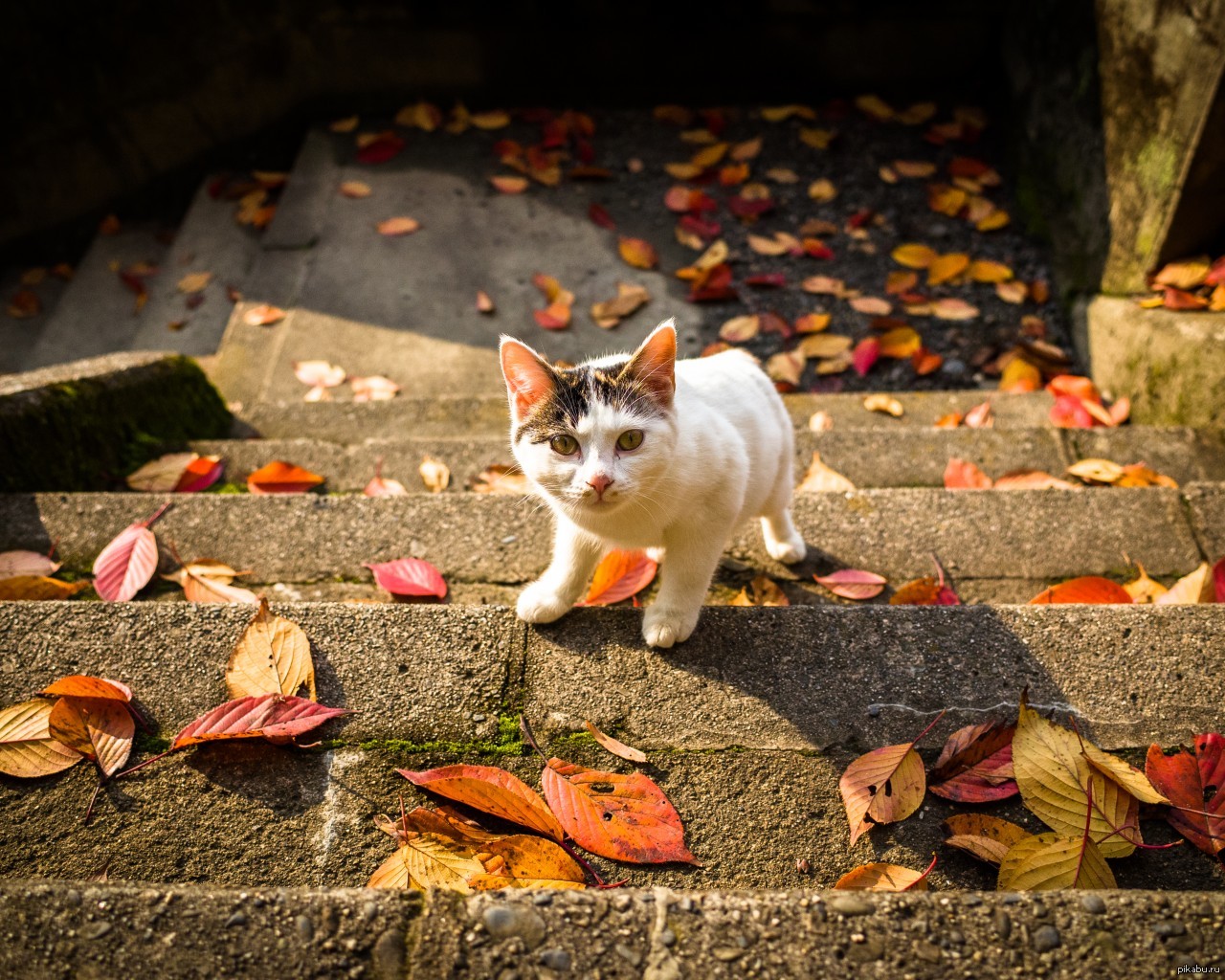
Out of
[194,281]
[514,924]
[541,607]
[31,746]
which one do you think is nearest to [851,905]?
[514,924]

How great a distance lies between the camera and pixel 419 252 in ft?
16.4

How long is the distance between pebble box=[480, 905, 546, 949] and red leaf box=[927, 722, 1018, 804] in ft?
2.58

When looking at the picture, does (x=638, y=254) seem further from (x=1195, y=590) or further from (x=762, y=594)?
(x=1195, y=590)

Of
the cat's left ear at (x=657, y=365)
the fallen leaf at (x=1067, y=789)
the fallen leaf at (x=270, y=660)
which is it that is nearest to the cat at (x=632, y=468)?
the cat's left ear at (x=657, y=365)

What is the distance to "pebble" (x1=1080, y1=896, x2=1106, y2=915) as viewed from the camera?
3.78 ft

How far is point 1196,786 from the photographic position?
148 cm

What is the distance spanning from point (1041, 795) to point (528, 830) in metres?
0.92

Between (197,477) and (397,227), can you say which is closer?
(197,477)

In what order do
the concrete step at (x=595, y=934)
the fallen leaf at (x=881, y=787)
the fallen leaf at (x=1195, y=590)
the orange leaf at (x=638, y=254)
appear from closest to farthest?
the concrete step at (x=595, y=934) < the fallen leaf at (x=881, y=787) < the fallen leaf at (x=1195, y=590) < the orange leaf at (x=638, y=254)

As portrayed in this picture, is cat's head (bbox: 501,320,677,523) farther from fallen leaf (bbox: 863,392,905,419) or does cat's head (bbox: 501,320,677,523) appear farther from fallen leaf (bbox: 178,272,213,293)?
fallen leaf (bbox: 178,272,213,293)

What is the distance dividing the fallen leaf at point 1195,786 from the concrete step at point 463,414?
2.02m

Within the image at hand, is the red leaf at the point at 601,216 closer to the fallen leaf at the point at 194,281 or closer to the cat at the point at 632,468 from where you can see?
the fallen leaf at the point at 194,281

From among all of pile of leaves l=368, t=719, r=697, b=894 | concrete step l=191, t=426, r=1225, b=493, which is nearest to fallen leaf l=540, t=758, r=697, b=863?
pile of leaves l=368, t=719, r=697, b=894

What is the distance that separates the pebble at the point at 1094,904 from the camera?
1.15 meters
